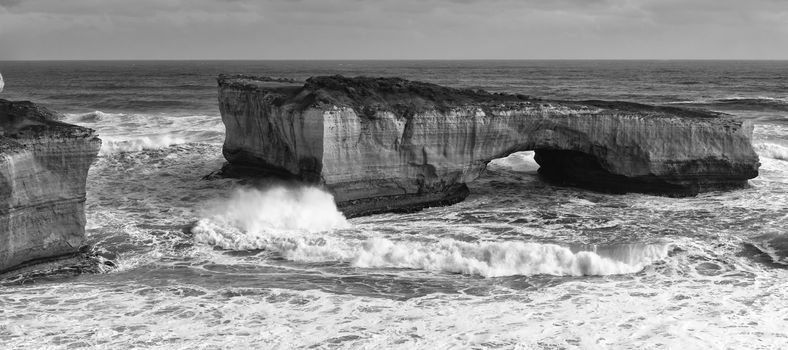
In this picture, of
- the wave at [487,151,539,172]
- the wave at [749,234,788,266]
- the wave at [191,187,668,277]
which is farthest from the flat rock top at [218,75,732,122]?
the wave at [749,234,788,266]

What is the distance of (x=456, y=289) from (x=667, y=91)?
45770 millimetres

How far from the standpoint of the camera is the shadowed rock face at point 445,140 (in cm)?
1639

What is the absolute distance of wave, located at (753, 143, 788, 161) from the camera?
23812 millimetres

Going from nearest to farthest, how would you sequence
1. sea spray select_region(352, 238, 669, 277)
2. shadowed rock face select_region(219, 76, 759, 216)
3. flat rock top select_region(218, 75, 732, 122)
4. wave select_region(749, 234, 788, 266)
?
sea spray select_region(352, 238, 669, 277) < wave select_region(749, 234, 788, 266) < shadowed rock face select_region(219, 76, 759, 216) < flat rock top select_region(218, 75, 732, 122)

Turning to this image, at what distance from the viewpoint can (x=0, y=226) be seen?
11867 mm

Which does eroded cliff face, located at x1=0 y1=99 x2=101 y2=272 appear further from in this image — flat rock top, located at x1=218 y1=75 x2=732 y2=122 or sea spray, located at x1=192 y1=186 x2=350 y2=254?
flat rock top, located at x1=218 y1=75 x2=732 y2=122

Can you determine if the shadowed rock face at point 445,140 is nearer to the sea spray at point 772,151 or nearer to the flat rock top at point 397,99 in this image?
the flat rock top at point 397,99

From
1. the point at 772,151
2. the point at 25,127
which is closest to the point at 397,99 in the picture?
the point at 25,127

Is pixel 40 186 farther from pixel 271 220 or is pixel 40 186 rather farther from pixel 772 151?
pixel 772 151

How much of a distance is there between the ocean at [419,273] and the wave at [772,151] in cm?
378

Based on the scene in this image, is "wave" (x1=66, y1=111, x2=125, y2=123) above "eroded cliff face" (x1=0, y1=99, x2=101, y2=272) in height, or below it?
below

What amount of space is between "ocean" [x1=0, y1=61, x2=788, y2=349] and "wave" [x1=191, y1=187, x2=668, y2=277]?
36 millimetres

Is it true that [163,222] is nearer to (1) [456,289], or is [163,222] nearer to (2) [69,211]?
(2) [69,211]

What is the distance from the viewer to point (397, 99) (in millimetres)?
17312
